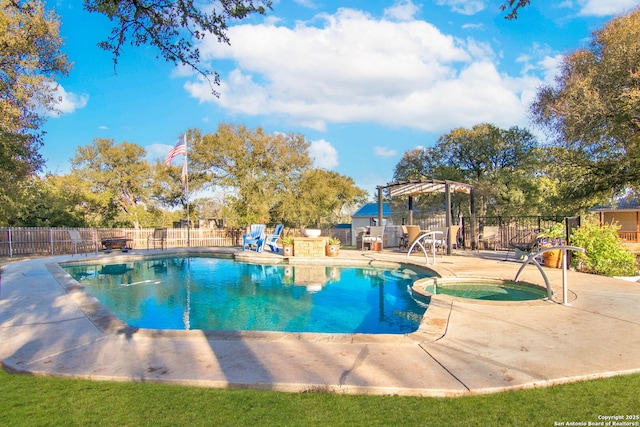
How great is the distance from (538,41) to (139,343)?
47.5ft

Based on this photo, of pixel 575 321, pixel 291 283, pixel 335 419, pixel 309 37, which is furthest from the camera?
pixel 309 37

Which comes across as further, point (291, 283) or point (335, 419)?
point (291, 283)

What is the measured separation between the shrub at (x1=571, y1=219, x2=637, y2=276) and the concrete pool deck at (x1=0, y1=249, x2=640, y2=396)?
3.29 meters

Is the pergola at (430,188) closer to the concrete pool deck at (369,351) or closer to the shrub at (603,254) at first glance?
the shrub at (603,254)

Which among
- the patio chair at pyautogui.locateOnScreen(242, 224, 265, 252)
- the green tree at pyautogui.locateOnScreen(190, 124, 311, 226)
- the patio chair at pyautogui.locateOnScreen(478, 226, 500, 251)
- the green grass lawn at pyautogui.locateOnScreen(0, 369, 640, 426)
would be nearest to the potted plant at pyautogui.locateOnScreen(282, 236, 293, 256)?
the patio chair at pyautogui.locateOnScreen(242, 224, 265, 252)

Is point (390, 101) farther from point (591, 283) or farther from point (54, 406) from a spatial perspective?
point (54, 406)

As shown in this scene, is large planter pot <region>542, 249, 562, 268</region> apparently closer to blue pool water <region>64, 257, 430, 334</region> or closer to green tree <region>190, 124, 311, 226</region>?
blue pool water <region>64, 257, 430, 334</region>

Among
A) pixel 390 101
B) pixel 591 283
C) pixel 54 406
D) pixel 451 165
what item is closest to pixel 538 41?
pixel 390 101

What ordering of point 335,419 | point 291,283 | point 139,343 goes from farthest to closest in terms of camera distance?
1. point 291,283
2. point 139,343
3. point 335,419

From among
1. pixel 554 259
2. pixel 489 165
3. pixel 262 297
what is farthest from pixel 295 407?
pixel 489 165

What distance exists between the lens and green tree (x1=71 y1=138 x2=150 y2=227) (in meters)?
26.8

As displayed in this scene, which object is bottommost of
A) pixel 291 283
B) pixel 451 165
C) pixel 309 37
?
pixel 291 283

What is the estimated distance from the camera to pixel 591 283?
6598 mm

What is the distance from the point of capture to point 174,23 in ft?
13.2
